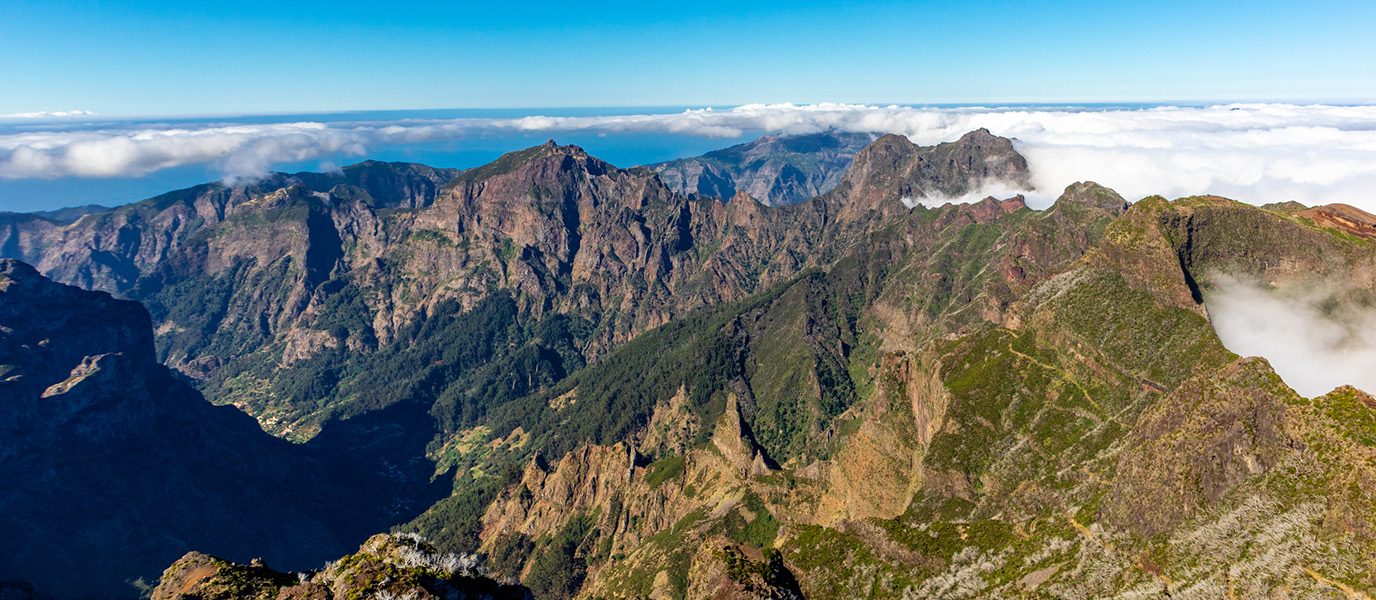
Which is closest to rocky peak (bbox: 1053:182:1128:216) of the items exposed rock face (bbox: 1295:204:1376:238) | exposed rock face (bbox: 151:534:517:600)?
exposed rock face (bbox: 1295:204:1376:238)

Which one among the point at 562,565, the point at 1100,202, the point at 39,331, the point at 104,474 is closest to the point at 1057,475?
the point at 562,565

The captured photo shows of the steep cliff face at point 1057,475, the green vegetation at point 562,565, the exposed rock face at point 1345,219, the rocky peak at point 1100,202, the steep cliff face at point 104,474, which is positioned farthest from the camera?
the rocky peak at point 1100,202

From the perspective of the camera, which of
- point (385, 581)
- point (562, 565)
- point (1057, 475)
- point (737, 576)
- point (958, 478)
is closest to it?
point (385, 581)

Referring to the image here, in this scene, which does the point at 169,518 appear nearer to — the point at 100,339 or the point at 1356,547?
the point at 100,339

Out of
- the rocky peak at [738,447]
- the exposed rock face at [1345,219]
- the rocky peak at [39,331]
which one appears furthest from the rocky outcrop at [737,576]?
the rocky peak at [39,331]

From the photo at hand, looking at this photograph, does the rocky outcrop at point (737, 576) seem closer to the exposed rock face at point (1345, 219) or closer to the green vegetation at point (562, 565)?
the green vegetation at point (562, 565)

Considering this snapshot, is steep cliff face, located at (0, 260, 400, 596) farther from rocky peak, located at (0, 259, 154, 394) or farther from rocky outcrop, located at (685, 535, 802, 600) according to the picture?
rocky outcrop, located at (685, 535, 802, 600)

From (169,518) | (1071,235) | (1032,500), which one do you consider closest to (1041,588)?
(1032,500)

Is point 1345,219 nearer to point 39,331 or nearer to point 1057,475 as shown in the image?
point 1057,475

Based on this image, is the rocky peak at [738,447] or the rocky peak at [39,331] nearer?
the rocky peak at [738,447]
